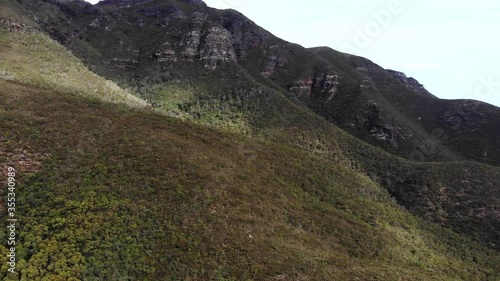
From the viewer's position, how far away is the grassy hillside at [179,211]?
32.8 meters

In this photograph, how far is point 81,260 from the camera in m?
30.8

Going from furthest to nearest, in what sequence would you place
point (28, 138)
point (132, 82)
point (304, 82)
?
1. point (304, 82)
2. point (132, 82)
3. point (28, 138)

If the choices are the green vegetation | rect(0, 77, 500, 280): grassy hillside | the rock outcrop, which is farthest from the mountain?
the rock outcrop

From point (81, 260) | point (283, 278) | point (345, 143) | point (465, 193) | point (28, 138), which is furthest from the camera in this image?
point (345, 143)

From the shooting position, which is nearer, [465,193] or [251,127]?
[465,193]

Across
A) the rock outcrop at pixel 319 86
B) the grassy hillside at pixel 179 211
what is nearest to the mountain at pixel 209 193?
the grassy hillside at pixel 179 211

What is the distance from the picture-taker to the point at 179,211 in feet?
131

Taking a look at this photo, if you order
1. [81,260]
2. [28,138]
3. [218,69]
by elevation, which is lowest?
[81,260]

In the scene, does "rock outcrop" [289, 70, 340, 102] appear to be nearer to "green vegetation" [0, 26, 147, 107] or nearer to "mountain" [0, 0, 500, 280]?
"mountain" [0, 0, 500, 280]

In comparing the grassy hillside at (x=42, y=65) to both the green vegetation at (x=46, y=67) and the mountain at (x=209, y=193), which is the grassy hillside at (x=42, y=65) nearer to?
the green vegetation at (x=46, y=67)

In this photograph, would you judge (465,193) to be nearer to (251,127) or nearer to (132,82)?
(251,127)

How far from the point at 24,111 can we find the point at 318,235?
1623 inches

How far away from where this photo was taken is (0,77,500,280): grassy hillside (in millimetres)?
32844


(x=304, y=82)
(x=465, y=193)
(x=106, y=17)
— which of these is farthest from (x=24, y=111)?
(x=106, y=17)
